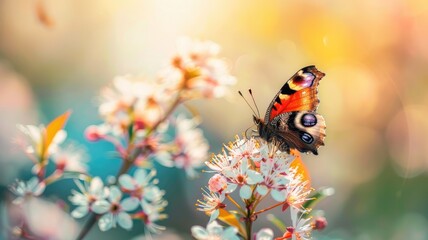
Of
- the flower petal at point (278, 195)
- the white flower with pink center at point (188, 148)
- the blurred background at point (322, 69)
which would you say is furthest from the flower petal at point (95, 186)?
the blurred background at point (322, 69)

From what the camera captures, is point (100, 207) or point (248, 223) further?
point (100, 207)

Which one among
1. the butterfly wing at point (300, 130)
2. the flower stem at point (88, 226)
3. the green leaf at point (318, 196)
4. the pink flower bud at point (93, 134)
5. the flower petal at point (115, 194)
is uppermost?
the butterfly wing at point (300, 130)

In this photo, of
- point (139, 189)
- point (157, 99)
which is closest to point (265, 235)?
point (139, 189)

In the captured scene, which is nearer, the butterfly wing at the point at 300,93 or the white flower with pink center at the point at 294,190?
the white flower with pink center at the point at 294,190

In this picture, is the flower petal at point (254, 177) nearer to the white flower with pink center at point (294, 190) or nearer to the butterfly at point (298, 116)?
the white flower with pink center at point (294, 190)

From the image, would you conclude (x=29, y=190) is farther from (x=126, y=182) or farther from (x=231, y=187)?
(x=231, y=187)

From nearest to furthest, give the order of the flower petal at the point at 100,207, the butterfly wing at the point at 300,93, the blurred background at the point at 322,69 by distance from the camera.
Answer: the flower petal at the point at 100,207 < the butterfly wing at the point at 300,93 < the blurred background at the point at 322,69

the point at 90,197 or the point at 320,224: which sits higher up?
the point at 320,224
